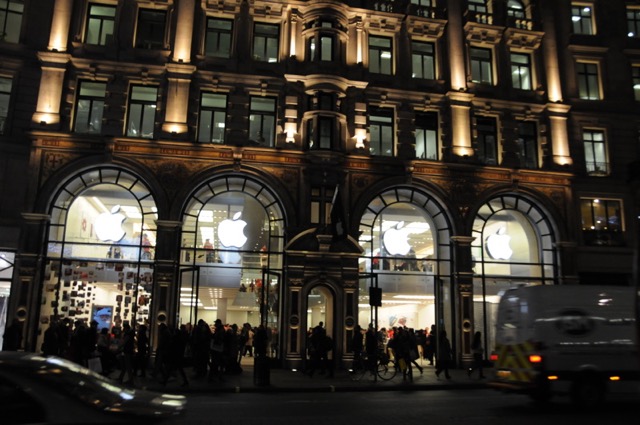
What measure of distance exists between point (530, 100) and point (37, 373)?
91.3 feet

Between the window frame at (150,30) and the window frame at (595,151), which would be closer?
the window frame at (150,30)

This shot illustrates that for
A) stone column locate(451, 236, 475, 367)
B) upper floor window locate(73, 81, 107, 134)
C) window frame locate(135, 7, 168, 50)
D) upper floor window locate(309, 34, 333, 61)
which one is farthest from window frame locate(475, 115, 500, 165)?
upper floor window locate(73, 81, 107, 134)

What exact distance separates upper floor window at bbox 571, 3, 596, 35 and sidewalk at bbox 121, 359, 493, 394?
2053cm

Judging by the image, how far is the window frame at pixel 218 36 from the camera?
83.8 ft

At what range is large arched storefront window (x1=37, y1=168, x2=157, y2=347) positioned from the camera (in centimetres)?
2227

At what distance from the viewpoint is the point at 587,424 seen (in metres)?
10.5

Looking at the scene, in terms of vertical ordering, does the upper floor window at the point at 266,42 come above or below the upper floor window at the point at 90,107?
above

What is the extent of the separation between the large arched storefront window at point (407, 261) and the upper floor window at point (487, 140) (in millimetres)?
3734

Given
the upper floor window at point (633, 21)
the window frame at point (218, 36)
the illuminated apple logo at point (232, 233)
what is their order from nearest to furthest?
the illuminated apple logo at point (232, 233)
the window frame at point (218, 36)
the upper floor window at point (633, 21)

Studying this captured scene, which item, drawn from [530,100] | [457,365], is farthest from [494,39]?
[457,365]

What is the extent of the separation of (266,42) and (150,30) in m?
5.34

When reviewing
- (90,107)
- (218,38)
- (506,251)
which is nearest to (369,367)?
(506,251)

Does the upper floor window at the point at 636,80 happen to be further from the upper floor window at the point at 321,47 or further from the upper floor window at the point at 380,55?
the upper floor window at the point at 321,47

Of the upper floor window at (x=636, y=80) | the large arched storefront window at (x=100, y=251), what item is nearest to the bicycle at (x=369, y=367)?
the large arched storefront window at (x=100, y=251)
